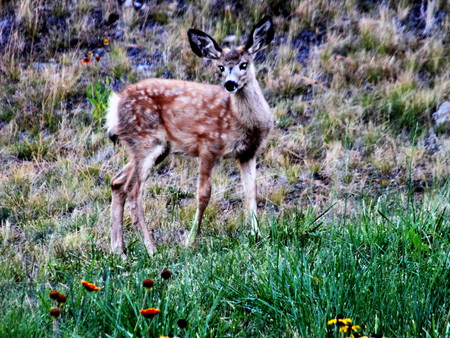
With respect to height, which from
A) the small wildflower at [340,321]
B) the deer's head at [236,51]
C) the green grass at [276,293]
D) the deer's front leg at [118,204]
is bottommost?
the deer's front leg at [118,204]

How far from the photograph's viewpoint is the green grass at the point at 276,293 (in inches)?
143

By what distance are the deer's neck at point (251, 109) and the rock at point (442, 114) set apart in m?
3.25

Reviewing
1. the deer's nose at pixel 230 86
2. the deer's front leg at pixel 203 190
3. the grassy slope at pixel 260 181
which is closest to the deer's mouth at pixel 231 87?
the deer's nose at pixel 230 86

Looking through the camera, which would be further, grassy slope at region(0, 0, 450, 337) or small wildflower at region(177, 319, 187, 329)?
grassy slope at region(0, 0, 450, 337)

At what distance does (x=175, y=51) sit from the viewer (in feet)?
35.6

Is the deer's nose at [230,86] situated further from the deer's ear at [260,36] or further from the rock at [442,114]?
the rock at [442,114]

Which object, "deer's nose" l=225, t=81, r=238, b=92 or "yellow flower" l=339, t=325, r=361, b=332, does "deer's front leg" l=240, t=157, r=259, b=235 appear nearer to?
"deer's nose" l=225, t=81, r=238, b=92

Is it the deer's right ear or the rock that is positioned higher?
the deer's right ear

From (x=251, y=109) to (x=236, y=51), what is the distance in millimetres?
581

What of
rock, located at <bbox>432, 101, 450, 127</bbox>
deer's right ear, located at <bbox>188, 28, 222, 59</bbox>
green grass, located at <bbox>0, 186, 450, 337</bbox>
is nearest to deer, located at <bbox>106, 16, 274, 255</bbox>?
deer's right ear, located at <bbox>188, 28, 222, 59</bbox>

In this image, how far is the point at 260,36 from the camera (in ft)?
23.8

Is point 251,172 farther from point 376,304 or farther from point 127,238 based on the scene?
point 376,304

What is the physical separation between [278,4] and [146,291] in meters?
8.77

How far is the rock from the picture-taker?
9328mm
